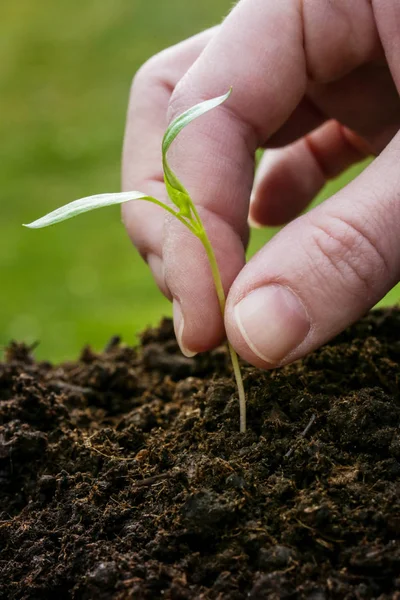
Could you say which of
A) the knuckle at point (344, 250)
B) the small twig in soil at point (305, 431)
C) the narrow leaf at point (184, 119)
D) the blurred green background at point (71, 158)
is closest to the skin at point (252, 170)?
the knuckle at point (344, 250)

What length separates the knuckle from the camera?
3.58 feet

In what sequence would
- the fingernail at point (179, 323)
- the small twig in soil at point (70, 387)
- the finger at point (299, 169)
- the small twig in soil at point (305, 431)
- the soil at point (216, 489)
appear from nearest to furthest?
the soil at point (216, 489), the small twig in soil at point (305, 431), the fingernail at point (179, 323), the small twig in soil at point (70, 387), the finger at point (299, 169)

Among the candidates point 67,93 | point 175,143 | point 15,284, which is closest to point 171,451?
point 175,143

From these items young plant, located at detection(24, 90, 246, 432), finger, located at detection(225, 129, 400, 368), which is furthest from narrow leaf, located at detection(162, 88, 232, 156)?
finger, located at detection(225, 129, 400, 368)

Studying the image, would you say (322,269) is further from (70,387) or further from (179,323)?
(70,387)

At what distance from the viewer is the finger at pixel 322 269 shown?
3.58ft

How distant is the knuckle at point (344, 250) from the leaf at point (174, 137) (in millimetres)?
218

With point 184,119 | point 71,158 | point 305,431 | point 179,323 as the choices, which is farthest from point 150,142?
point 71,158

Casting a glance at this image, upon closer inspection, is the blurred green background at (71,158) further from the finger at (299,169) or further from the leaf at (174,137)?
the leaf at (174,137)

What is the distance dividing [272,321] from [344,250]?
16 centimetres

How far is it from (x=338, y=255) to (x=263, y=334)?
17 cm

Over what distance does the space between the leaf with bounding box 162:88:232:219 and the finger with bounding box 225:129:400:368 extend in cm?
17

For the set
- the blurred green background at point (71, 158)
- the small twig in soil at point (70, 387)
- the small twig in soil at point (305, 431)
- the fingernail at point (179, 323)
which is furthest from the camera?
the blurred green background at point (71, 158)

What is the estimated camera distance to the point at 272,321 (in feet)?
3.56
